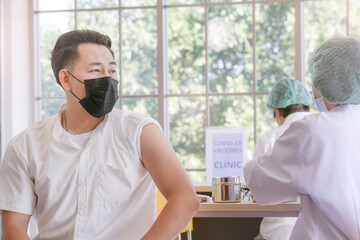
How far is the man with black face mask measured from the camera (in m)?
1.77

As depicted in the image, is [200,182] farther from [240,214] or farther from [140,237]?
[140,237]

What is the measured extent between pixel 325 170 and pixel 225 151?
3195mm

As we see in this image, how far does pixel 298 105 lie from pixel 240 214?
1445 mm

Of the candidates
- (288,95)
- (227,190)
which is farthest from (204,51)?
(227,190)

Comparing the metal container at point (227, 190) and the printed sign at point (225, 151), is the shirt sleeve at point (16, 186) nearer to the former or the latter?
the metal container at point (227, 190)

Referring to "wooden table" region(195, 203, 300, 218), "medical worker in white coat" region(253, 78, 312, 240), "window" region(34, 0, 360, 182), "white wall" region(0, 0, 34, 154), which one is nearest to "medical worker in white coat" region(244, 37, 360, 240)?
"wooden table" region(195, 203, 300, 218)

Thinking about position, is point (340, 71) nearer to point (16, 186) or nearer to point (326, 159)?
point (326, 159)

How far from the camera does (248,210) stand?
2.35 metres

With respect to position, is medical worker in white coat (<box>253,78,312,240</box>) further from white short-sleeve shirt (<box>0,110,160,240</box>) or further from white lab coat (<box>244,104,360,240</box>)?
white short-sleeve shirt (<box>0,110,160,240</box>)

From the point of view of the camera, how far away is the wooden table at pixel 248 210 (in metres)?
2.33

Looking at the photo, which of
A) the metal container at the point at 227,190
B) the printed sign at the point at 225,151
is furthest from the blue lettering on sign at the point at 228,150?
the metal container at the point at 227,190

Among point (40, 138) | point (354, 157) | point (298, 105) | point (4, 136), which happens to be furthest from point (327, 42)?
point (4, 136)

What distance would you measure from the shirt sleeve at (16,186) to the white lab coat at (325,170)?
793mm

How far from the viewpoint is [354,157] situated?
1858 millimetres
